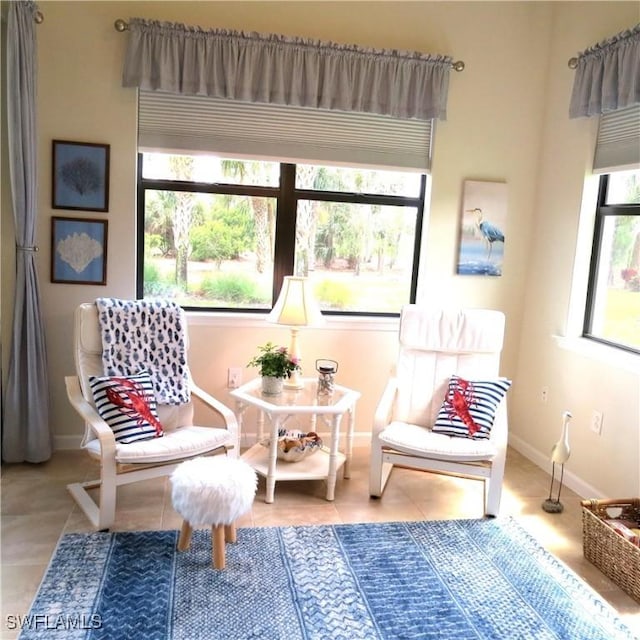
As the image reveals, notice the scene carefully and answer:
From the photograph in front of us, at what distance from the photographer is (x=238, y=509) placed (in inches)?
90.1

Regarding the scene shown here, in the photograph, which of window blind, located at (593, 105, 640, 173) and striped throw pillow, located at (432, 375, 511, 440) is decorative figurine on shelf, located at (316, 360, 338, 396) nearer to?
striped throw pillow, located at (432, 375, 511, 440)

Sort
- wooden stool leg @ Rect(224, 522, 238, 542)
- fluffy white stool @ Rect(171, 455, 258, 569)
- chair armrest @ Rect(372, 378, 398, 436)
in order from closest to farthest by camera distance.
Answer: fluffy white stool @ Rect(171, 455, 258, 569)
wooden stool leg @ Rect(224, 522, 238, 542)
chair armrest @ Rect(372, 378, 398, 436)

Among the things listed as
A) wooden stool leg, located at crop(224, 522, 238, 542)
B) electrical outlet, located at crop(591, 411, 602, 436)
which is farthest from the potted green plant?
electrical outlet, located at crop(591, 411, 602, 436)

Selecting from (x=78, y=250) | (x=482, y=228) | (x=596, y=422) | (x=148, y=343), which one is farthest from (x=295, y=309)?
(x=596, y=422)

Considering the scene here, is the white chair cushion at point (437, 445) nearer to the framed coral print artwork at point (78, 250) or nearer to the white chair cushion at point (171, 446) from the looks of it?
the white chair cushion at point (171, 446)

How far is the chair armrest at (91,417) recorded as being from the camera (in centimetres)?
255

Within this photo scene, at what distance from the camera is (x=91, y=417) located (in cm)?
270

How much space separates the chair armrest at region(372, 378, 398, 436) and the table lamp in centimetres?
48

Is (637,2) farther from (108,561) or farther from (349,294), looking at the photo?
(108,561)

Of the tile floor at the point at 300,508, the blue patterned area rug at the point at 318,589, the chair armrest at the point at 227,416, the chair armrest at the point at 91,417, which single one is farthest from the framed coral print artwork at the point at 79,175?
the blue patterned area rug at the point at 318,589

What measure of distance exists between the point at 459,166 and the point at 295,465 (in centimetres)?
204

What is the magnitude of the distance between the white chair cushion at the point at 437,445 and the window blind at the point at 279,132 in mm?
1625

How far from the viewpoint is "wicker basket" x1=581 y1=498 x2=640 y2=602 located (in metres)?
2.36

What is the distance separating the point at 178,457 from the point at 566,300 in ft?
7.66
